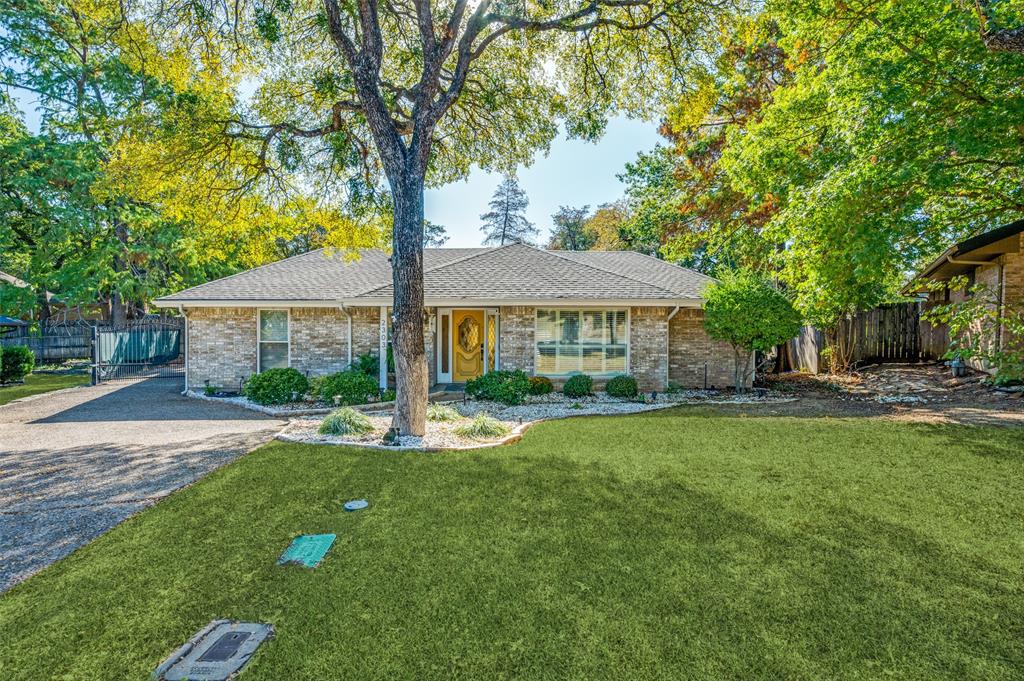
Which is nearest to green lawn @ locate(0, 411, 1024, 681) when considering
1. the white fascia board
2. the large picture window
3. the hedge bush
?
the white fascia board

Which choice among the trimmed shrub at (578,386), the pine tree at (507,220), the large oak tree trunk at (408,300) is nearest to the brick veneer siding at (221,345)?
the large oak tree trunk at (408,300)

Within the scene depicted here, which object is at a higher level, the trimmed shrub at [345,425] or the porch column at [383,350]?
the porch column at [383,350]

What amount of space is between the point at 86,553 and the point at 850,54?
1225 centimetres

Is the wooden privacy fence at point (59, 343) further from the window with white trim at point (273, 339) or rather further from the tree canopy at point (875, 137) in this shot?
the tree canopy at point (875, 137)

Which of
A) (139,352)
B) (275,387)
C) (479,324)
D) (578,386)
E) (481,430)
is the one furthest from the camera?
(139,352)

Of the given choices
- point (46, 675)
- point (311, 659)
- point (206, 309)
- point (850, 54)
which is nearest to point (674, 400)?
point (850, 54)

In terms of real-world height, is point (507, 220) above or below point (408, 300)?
above

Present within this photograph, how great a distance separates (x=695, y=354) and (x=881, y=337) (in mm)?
7607

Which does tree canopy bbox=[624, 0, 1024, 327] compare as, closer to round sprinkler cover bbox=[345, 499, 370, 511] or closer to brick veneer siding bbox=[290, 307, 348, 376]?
round sprinkler cover bbox=[345, 499, 370, 511]

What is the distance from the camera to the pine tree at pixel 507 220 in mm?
44969

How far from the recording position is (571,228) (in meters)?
40.8

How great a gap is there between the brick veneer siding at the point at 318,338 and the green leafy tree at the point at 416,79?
3.59 m

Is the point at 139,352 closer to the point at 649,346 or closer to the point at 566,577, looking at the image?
the point at 649,346

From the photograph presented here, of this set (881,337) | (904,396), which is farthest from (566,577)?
(881,337)
